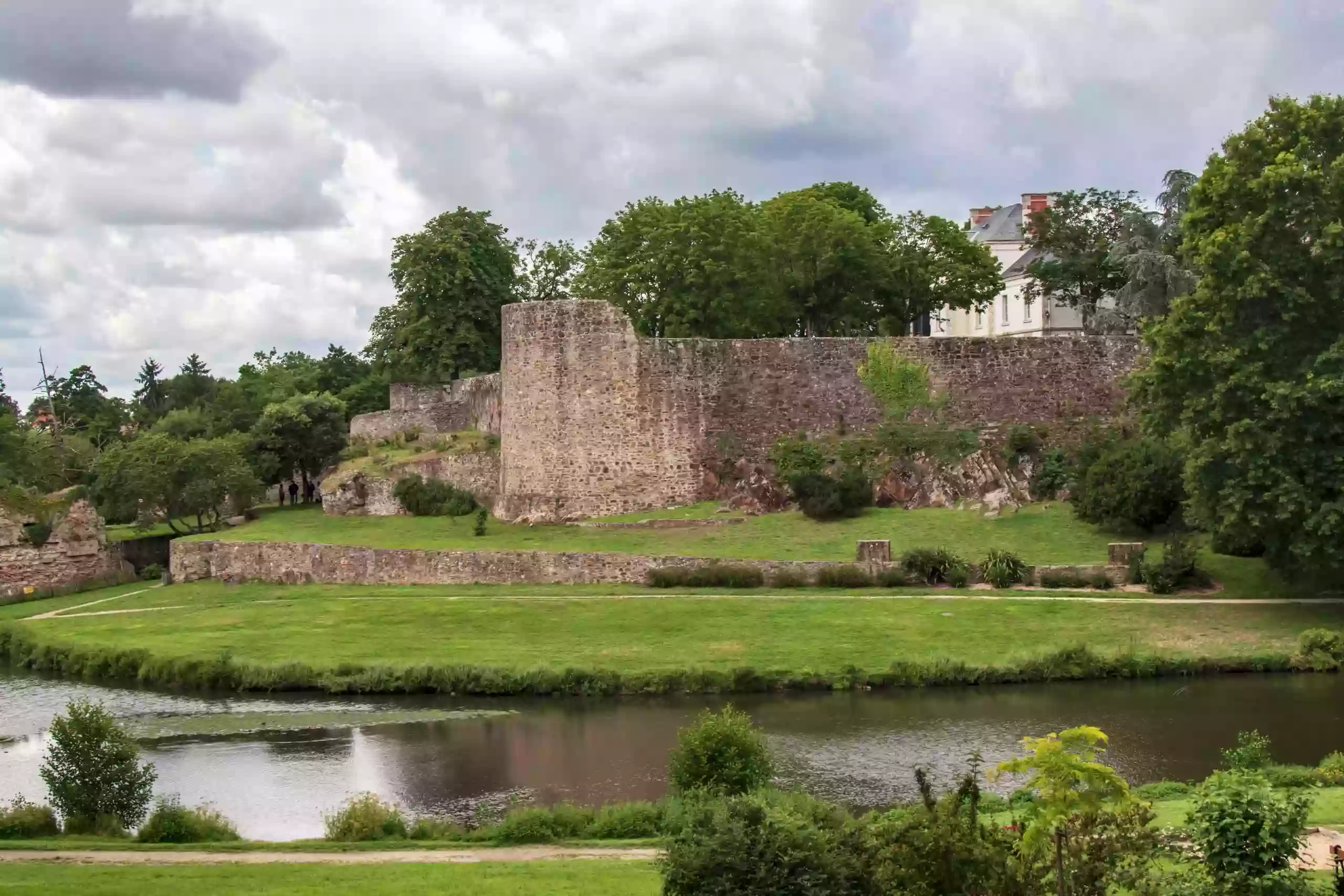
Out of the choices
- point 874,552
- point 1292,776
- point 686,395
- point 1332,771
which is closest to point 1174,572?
point 874,552

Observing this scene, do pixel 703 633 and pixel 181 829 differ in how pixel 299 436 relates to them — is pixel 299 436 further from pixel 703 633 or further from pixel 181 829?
pixel 181 829

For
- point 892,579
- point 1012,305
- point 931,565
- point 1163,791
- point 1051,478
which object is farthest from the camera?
point 1012,305

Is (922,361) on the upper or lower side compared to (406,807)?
upper

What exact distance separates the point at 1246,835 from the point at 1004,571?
2317 centimetres

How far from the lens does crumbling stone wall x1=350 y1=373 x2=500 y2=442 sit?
50.3 meters

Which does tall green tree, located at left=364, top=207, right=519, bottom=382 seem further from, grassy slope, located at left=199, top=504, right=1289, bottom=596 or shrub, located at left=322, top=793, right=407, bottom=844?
shrub, located at left=322, top=793, right=407, bottom=844

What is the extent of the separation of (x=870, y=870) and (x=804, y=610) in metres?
21.3

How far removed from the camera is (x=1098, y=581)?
33.3m

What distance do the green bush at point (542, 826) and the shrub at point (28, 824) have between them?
5846mm

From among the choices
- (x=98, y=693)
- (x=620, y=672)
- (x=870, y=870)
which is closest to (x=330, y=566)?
(x=98, y=693)

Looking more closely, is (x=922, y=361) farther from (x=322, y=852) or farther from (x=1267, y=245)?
(x=322, y=852)

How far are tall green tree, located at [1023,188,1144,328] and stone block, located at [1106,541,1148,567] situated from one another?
20916 mm

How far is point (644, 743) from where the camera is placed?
24.5m

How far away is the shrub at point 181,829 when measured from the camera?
59.5ft
